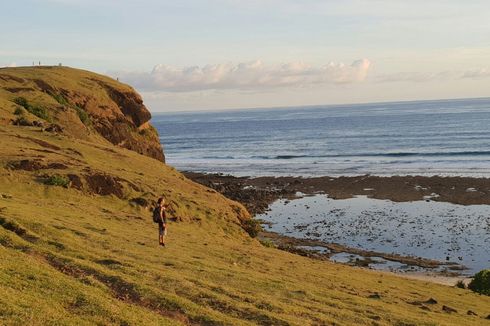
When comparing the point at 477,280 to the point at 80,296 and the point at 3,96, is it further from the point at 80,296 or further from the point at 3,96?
the point at 3,96

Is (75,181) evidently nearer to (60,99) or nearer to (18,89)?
(18,89)

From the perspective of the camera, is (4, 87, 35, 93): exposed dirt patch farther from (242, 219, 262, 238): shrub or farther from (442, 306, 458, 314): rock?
(442, 306, 458, 314): rock

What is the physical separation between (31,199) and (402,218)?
138 ft

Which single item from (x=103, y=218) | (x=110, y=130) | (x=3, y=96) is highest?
(x=3, y=96)

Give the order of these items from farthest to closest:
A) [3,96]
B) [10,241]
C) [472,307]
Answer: [3,96], [472,307], [10,241]

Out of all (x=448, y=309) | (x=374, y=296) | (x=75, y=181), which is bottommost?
(x=448, y=309)

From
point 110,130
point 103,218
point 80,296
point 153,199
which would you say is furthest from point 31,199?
point 110,130

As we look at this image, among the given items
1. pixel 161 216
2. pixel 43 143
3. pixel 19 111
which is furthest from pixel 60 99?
pixel 161 216

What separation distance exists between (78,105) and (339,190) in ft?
132

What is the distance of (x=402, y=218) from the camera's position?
198 ft

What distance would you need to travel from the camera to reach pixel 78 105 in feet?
210

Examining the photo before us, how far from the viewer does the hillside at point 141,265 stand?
16516mm

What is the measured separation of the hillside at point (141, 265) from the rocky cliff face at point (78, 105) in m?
7.12

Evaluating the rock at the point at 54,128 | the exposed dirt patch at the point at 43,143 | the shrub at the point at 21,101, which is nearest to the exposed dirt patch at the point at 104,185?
the exposed dirt patch at the point at 43,143
